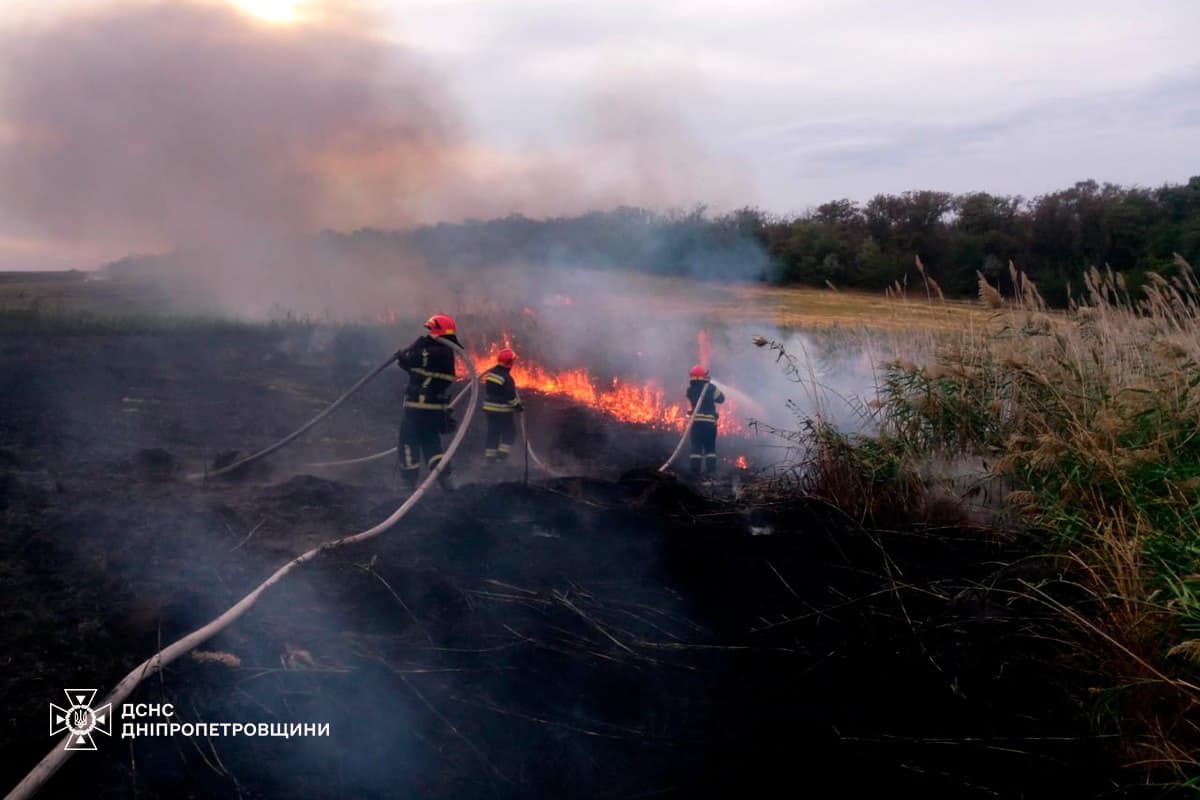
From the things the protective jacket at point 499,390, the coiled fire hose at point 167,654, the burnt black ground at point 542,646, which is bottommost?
the burnt black ground at point 542,646

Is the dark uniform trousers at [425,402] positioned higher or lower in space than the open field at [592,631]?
higher

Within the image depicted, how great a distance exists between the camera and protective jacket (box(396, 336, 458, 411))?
8.39 metres

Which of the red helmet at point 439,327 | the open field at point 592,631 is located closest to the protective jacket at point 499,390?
the red helmet at point 439,327

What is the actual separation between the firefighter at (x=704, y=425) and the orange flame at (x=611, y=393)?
3.00 meters

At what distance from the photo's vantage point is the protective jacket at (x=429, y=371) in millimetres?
8391

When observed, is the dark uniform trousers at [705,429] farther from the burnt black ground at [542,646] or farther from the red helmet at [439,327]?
the red helmet at [439,327]

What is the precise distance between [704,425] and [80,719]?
8.60 m

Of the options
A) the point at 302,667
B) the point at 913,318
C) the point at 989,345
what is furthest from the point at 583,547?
the point at 913,318

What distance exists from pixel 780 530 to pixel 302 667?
406 cm

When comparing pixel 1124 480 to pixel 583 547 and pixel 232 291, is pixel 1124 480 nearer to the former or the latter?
pixel 583 547

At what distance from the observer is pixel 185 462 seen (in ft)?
29.9

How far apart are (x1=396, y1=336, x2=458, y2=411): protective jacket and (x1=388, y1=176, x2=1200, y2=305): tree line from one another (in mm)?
12464

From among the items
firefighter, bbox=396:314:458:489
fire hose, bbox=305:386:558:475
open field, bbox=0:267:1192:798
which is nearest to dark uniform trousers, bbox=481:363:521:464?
fire hose, bbox=305:386:558:475

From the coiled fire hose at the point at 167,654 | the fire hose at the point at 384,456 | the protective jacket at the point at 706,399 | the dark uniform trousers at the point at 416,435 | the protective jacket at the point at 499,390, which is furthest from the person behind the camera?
the protective jacket at the point at 706,399
